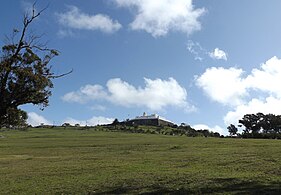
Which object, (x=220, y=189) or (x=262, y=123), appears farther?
(x=262, y=123)

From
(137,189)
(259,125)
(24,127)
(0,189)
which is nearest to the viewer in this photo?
(137,189)

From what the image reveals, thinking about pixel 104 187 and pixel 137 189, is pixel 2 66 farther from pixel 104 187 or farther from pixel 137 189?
pixel 137 189

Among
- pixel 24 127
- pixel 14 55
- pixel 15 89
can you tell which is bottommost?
pixel 24 127

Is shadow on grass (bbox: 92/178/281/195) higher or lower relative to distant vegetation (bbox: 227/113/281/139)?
lower

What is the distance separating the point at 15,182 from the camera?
25.2m

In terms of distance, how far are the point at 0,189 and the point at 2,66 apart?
23.6 feet

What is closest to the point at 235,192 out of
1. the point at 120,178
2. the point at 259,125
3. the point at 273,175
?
the point at 273,175

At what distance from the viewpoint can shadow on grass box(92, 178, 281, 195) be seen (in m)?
17.2

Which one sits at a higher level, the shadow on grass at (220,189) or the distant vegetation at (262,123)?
the distant vegetation at (262,123)

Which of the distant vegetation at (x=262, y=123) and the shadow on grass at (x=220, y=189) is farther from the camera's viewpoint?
the distant vegetation at (x=262, y=123)

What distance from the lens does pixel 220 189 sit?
17844mm

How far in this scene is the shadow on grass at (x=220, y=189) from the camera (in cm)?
1717

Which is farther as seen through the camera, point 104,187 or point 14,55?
point 14,55

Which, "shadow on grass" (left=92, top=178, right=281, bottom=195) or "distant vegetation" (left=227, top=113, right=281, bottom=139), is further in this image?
"distant vegetation" (left=227, top=113, right=281, bottom=139)
